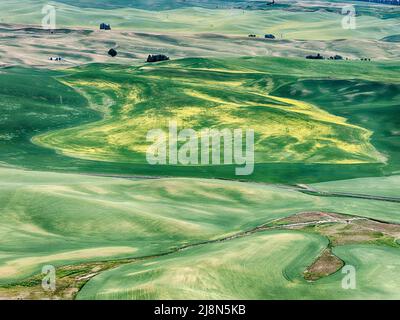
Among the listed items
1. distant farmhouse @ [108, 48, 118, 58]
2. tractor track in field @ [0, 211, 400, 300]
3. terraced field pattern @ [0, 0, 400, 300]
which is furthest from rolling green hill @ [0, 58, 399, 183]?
distant farmhouse @ [108, 48, 118, 58]

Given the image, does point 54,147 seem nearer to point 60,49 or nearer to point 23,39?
point 60,49

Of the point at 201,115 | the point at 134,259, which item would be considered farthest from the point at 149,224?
the point at 201,115

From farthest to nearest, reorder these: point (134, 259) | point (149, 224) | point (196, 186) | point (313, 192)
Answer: point (313, 192) < point (196, 186) < point (149, 224) < point (134, 259)

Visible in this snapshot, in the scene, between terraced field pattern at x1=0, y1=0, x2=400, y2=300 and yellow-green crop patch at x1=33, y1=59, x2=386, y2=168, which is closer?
terraced field pattern at x1=0, y1=0, x2=400, y2=300

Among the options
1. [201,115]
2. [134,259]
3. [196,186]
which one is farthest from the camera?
[201,115]

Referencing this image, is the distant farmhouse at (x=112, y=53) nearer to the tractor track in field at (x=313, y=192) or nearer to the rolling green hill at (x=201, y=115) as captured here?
the rolling green hill at (x=201, y=115)

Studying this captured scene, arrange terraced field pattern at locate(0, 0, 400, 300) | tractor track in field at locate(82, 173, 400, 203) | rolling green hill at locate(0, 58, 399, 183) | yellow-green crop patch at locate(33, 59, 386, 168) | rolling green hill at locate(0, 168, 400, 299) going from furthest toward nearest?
yellow-green crop patch at locate(33, 59, 386, 168) → rolling green hill at locate(0, 58, 399, 183) → tractor track in field at locate(82, 173, 400, 203) → rolling green hill at locate(0, 168, 400, 299) → terraced field pattern at locate(0, 0, 400, 300)

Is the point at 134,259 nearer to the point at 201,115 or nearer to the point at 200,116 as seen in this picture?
the point at 200,116

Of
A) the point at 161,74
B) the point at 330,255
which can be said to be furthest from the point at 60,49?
the point at 330,255

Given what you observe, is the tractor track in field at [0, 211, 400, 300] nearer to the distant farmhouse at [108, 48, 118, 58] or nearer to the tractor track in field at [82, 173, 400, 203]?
the tractor track in field at [82, 173, 400, 203]
